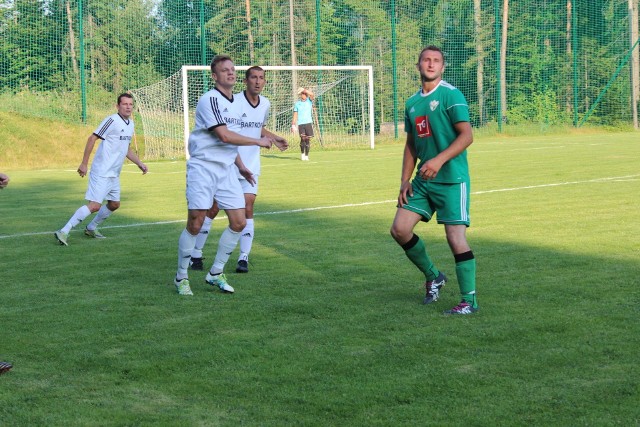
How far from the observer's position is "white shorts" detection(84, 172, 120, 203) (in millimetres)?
11742

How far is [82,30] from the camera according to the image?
100 feet

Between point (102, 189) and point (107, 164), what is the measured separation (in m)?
0.31

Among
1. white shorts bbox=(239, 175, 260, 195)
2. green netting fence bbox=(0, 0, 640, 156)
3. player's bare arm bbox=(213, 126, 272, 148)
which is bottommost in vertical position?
white shorts bbox=(239, 175, 260, 195)

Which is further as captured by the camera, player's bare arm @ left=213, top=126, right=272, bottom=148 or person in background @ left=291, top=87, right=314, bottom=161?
person in background @ left=291, top=87, right=314, bottom=161

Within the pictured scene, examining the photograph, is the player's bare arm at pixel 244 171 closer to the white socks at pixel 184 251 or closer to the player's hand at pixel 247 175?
the player's hand at pixel 247 175

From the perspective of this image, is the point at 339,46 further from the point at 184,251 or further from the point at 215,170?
the point at 184,251

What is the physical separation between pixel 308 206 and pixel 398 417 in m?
10.0

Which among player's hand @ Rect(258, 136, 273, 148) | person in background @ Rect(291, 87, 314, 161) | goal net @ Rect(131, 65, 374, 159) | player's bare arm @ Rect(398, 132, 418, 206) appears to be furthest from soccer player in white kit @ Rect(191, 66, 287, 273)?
goal net @ Rect(131, 65, 374, 159)

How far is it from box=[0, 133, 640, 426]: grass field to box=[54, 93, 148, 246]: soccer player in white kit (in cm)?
36

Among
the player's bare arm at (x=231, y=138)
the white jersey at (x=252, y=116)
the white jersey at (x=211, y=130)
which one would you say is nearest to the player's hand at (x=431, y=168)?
the player's bare arm at (x=231, y=138)

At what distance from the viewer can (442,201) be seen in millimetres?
6918

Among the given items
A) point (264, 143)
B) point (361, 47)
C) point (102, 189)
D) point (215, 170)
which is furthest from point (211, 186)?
point (361, 47)

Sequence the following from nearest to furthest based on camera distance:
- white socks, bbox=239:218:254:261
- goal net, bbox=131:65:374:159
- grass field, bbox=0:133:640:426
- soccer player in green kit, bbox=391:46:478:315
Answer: grass field, bbox=0:133:640:426, soccer player in green kit, bbox=391:46:478:315, white socks, bbox=239:218:254:261, goal net, bbox=131:65:374:159

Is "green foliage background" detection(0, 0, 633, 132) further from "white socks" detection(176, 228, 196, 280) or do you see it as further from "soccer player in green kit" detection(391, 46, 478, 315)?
"soccer player in green kit" detection(391, 46, 478, 315)
